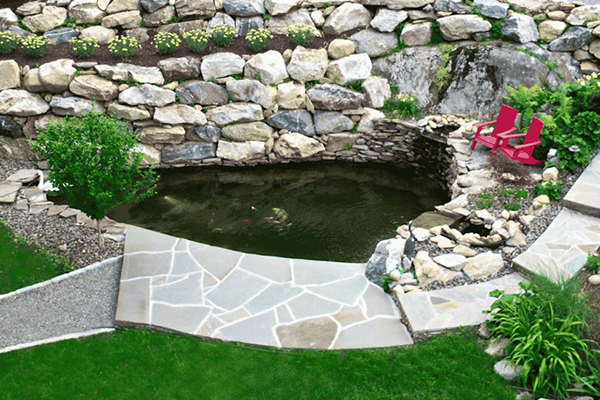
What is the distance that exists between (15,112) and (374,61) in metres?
7.25

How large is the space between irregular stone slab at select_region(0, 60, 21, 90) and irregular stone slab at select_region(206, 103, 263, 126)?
3.58 meters

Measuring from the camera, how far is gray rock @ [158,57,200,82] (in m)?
9.42

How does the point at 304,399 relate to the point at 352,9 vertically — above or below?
below

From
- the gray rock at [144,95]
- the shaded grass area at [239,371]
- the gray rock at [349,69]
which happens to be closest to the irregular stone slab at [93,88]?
the gray rock at [144,95]

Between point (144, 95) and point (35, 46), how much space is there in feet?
7.62

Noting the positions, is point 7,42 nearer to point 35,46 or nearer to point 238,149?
point 35,46

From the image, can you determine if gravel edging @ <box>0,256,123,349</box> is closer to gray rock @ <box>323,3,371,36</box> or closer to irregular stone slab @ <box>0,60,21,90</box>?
irregular stone slab @ <box>0,60,21,90</box>

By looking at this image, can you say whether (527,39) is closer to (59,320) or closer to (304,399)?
(304,399)

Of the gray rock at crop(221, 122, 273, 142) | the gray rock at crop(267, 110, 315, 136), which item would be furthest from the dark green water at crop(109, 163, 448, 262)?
the gray rock at crop(267, 110, 315, 136)

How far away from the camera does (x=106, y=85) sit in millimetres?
9203

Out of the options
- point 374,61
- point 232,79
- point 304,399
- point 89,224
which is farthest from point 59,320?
point 374,61

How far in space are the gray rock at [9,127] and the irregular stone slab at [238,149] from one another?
3.73 metres

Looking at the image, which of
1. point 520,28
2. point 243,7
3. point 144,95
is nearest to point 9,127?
point 144,95

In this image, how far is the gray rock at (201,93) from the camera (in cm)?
944
